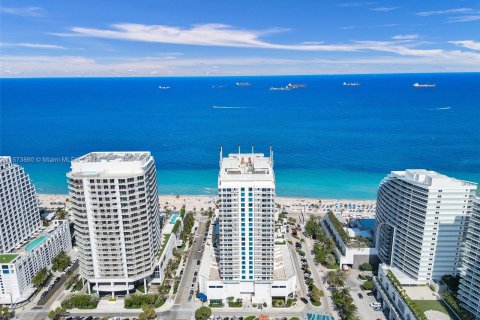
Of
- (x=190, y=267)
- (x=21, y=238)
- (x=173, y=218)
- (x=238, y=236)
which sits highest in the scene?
(x=238, y=236)

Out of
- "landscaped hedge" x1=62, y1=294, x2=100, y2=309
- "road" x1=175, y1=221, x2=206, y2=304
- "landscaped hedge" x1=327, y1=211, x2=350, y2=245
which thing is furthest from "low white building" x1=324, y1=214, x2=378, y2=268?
"landscaped hedge" x1=62, y1=294, x2=100, y2=309

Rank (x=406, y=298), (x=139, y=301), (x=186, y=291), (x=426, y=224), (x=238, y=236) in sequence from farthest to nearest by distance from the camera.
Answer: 1. (x=186, y=291)
2. (x=139, y=301)
3. (x=426, y=224)
4. (x=238, y=236)
5. (x=406, y=298)

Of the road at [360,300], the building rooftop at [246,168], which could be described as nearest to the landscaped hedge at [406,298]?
the road at [360,300]

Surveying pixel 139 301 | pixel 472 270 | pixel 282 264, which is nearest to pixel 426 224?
pixel 472 270

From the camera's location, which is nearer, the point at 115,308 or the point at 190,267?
the point at 115,308

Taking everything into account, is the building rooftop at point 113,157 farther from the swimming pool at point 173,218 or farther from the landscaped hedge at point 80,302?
the swimming pool at point 173,218

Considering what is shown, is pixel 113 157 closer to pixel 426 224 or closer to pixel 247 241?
pixel 247 241
